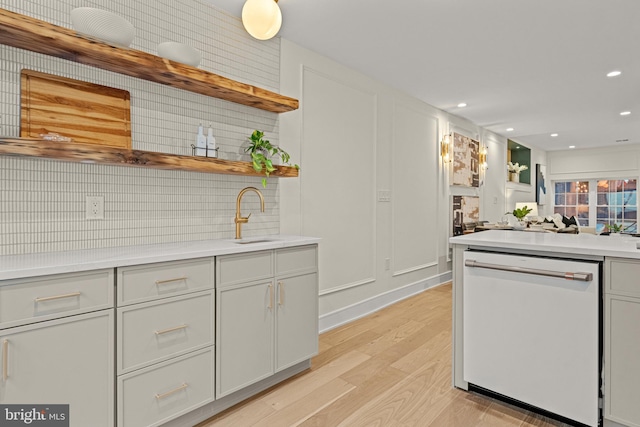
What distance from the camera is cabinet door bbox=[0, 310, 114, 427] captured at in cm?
125

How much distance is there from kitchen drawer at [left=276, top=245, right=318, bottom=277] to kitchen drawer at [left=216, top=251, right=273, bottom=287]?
0.07 m

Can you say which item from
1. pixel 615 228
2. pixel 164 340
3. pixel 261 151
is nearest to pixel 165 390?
pixel 164 340

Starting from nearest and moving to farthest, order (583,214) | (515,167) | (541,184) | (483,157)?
(483,157)
(515,167)
(541,184)
(583,214)

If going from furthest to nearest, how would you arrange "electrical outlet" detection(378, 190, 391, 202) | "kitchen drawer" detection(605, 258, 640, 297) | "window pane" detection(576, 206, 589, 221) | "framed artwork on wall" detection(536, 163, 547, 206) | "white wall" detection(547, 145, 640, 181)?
"window pane" detection(576, 206, 589, 221) < "framed artwork on wall" detection(536, 163, 547, 206) < "white wall" detection(547, 145, 640, 181) < "electrical outlet" detection(378, 190, 391, 202) < "kitchen drawer" detection(605, 258, 640, 297)

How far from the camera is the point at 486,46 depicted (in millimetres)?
2943

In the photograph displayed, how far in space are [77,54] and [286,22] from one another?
1.43m

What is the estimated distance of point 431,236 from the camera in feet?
15.5

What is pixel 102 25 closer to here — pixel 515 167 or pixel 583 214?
pixel 515 167

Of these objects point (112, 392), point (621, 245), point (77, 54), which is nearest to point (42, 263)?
point (112, 392)

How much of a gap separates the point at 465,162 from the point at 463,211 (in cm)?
76

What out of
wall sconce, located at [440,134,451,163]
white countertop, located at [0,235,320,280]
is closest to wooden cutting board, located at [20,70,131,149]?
white countertop, located at [0,235,320,280]

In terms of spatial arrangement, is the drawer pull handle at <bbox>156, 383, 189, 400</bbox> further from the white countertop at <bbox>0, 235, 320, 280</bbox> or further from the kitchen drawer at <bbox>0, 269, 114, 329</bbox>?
the white countertop at <bbox>0, 235, 320, 280</bbox>

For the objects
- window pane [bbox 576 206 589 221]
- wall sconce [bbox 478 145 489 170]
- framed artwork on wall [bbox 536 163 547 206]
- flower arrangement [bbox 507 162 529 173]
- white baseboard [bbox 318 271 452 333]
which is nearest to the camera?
white baseboard [bbox 318 271 452 333]

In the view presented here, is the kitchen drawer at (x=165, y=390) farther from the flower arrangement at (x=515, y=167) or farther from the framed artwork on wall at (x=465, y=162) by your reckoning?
the flower arrangement at (x=515, y=167)
